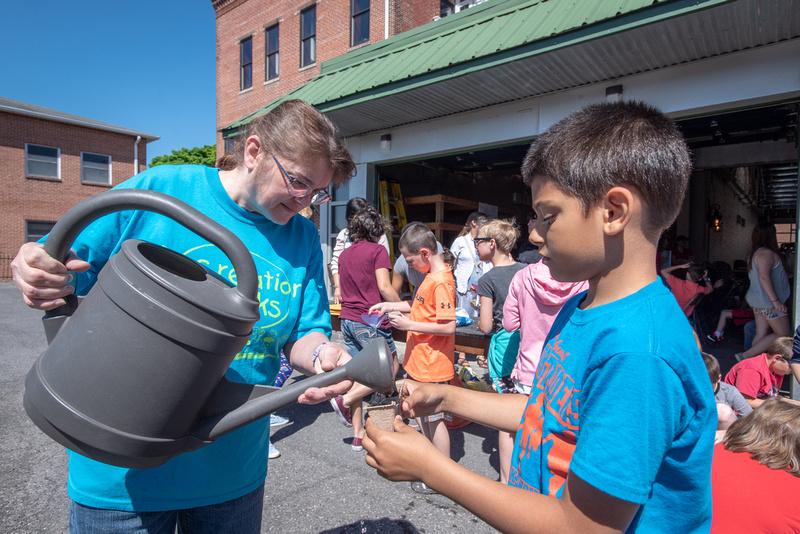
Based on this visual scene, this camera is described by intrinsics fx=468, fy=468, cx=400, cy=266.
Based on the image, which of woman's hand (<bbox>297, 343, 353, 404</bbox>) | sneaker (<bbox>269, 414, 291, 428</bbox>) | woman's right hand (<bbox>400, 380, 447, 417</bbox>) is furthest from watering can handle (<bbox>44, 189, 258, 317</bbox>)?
sneaker (<bbox>269, 414, 291, 428</bbox>)

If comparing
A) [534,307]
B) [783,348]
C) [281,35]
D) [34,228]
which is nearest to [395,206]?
[534,307]

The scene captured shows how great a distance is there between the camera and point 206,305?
85 cm

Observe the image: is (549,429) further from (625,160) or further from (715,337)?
(715,337)

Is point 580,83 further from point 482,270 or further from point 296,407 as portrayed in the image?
point 296,407

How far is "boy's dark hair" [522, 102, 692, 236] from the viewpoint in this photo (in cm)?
96

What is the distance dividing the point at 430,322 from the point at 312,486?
1288 mm

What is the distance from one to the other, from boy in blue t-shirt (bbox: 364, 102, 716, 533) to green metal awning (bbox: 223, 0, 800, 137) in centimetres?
343

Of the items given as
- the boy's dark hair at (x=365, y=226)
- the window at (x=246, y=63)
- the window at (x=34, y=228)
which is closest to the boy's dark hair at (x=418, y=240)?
the boy's dark hair at (x=365, y=226)

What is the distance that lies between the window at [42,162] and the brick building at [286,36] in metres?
9.46

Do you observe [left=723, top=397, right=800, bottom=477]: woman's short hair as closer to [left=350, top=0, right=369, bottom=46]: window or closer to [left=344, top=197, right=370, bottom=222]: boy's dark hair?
[left=344, top=197, right=370, bottom=222]: boy's dark hair

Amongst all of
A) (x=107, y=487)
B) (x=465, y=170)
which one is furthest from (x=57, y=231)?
(x=465, y=170)

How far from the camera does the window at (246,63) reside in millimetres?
15164

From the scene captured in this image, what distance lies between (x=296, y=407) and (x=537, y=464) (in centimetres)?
379

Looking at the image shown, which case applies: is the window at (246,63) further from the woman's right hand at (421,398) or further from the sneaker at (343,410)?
the woman's right hand at (421,398)
